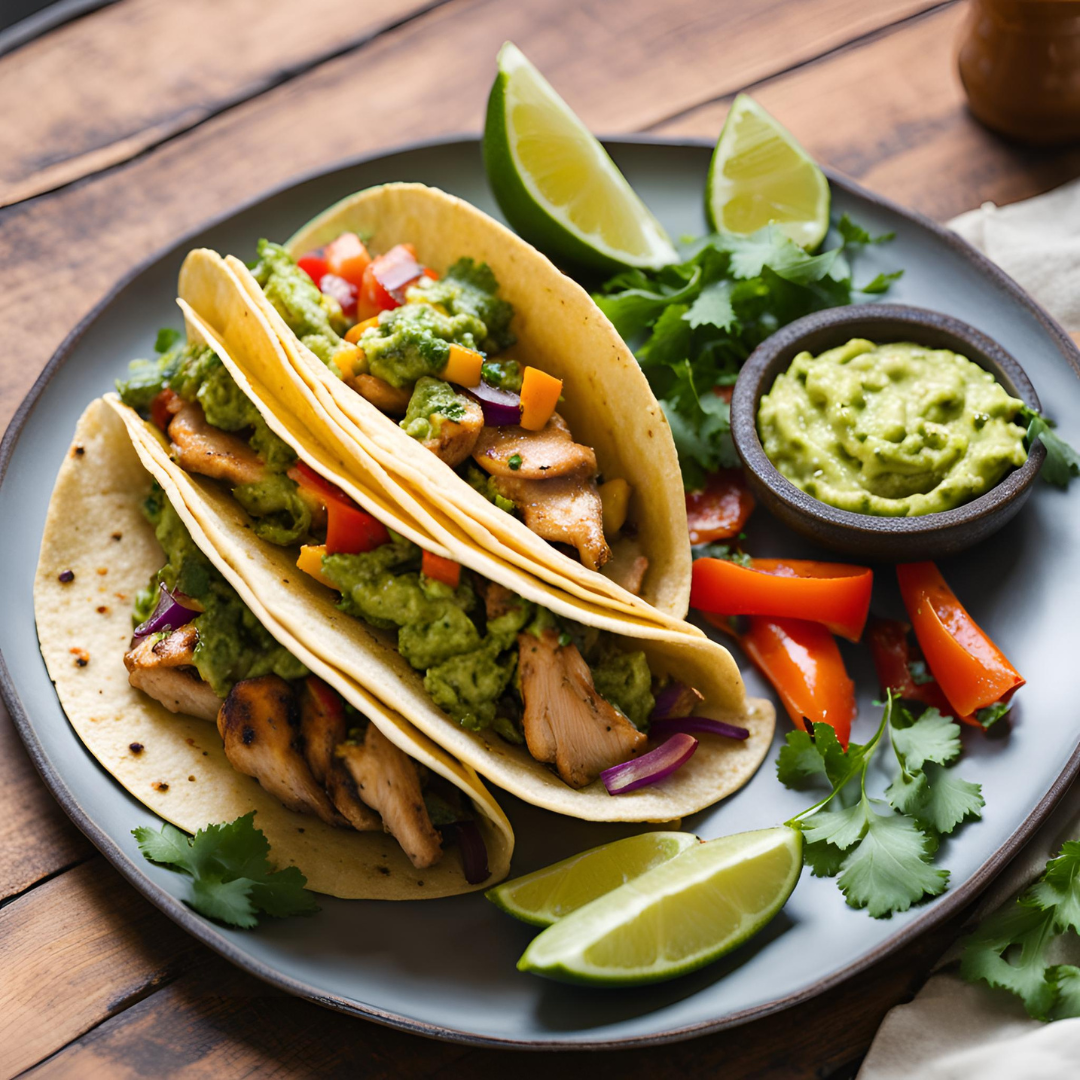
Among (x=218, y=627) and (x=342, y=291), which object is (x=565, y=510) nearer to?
(x=218, y=627)

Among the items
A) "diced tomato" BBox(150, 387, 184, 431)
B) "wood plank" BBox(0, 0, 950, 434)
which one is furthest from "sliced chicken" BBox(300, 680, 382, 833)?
"wood plank" BBox(0, 0, 950, 434)

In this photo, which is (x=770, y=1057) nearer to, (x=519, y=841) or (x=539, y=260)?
(x=519, y=841)

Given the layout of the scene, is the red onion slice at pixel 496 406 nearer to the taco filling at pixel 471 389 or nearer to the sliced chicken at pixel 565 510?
the taco filling at pixel 471 389

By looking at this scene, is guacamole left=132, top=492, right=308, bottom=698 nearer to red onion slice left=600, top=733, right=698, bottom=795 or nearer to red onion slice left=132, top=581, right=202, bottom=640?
red onion slice left=132, top=581, right=202, bottom=640

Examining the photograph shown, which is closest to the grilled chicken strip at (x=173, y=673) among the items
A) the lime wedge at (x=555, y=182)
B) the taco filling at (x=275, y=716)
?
the taco filling at (x=275, y=716)

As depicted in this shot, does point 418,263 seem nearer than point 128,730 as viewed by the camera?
No

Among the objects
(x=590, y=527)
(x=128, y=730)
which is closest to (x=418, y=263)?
(x=590, y=527)

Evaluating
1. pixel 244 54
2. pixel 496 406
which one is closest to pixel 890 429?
pixel 496 406
